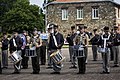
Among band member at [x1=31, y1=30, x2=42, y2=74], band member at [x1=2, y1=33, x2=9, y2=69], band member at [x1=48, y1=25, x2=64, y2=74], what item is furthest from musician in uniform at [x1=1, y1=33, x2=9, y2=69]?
band member at [x1=48, y1=25, x2=64, y2=74]

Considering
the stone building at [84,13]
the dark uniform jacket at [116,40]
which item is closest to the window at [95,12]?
the stone building at [84,13]

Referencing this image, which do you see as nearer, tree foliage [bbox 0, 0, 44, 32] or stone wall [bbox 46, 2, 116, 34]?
stone wall [bbox 46, 2, 116, 34]

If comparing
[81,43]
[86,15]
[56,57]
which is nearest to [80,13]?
[86,15]

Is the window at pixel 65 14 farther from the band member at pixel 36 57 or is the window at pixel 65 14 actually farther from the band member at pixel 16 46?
the band member at pixel 36 57

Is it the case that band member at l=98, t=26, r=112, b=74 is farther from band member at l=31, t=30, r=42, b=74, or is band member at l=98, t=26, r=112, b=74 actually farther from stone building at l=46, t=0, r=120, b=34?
stone building at l=46, t=0, r=120, b=34

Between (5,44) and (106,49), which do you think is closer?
(106,49)

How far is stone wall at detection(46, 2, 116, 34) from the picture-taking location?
217 feet

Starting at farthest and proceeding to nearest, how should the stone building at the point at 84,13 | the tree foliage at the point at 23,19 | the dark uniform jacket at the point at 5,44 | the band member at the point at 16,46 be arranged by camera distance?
the tree foliage at the point at 23,19 → the stone building at the point at 84,13 → the dark uniform jacket at the point at 5,44 → the band member at the point at 16,46

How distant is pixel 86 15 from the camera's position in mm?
67062

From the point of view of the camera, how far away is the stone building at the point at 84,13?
66125 millimetres

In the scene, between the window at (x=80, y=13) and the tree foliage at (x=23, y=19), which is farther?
the tree foliage at (x=23, y=19)

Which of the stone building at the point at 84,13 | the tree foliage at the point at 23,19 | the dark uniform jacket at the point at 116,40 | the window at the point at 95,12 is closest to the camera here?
the dark uniform jacket at the point at 116,40

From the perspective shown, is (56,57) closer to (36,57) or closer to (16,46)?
(36,57)

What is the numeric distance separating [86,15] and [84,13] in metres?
0.45
